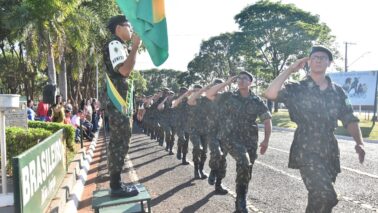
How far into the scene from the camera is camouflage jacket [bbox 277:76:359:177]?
4.59 m

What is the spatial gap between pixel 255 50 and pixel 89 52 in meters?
18.1

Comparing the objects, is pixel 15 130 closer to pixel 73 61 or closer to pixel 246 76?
pixel 246 76

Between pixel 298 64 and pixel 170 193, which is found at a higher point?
pixel 298 64

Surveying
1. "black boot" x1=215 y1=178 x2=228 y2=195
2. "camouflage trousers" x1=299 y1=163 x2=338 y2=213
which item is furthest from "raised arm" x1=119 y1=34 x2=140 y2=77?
"black boot" x1=215 y1=178 x2=228 y2=195

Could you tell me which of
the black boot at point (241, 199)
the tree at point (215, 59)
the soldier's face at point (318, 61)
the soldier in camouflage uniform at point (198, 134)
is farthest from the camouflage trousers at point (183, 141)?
the tree at point (215, 59)

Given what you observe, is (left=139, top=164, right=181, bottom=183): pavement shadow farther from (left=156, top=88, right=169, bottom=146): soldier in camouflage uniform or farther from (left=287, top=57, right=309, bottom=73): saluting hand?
(left=287, top=57, right=309, bottom=73): saluting hand

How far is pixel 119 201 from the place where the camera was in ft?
15.8

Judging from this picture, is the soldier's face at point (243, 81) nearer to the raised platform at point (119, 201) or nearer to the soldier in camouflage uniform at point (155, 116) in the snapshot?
the raised platform at point (119, 201)

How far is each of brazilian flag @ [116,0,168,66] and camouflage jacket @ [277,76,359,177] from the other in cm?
129

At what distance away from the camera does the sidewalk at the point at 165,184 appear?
6.87 meters

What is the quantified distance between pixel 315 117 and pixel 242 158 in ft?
5.83

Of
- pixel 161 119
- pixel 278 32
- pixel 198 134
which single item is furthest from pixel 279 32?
pixel 198 134

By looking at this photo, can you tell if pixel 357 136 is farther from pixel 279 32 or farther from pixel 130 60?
pixel 279 32

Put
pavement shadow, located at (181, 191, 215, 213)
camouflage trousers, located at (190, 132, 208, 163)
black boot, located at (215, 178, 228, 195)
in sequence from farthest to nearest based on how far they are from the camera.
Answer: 1. camouflage trousers, located at (190, 132, 208, 163)
2. black boot, located at (215, 178, 228, 195)
3. pavement shadow, located at (181, 191, 215, 213)
